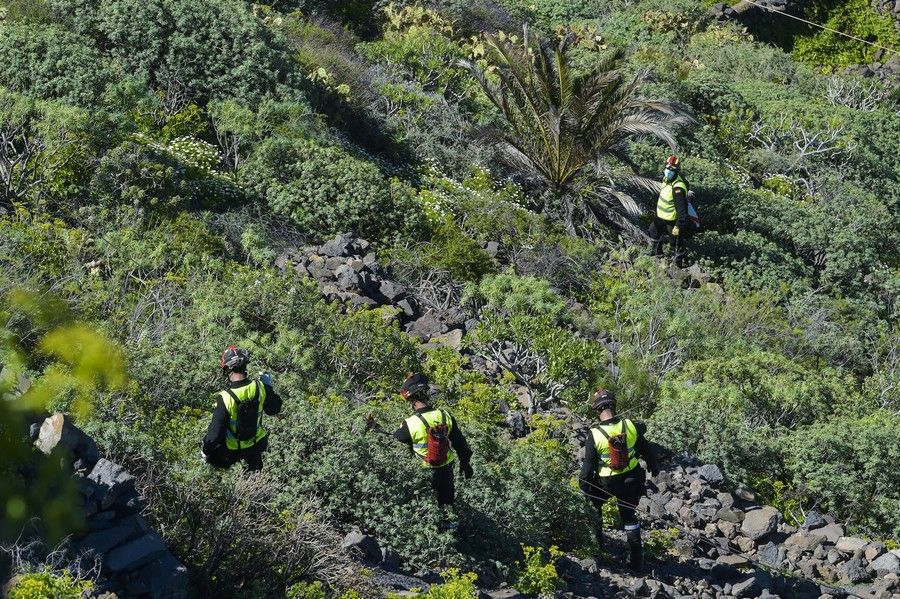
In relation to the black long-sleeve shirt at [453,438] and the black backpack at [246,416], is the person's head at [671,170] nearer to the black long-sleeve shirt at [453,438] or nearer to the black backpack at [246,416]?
the black long-sleeve shirt at [453,438]

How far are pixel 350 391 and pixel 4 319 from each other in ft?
9.53

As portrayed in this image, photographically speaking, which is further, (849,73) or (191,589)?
(849,73)

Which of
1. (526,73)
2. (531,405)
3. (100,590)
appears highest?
(526,73)

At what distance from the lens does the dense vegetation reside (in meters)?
7.32

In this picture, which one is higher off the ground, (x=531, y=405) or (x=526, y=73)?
(x=526, y=73)

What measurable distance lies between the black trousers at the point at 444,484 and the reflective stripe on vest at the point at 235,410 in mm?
1252

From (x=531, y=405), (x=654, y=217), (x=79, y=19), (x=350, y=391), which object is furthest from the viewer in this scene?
(x=654, y=217)

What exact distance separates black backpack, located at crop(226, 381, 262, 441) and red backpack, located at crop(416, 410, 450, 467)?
3.69ft

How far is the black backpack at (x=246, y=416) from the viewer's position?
6945 mm

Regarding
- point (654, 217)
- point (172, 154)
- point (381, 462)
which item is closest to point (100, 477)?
point (381, 462)

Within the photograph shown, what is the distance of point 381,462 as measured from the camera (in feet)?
24.6

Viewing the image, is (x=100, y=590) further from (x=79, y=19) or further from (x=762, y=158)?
(x=762, y=158)

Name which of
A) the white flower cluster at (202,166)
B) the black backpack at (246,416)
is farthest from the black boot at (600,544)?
the white flower cluster at (202,166)

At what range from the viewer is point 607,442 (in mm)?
7926
